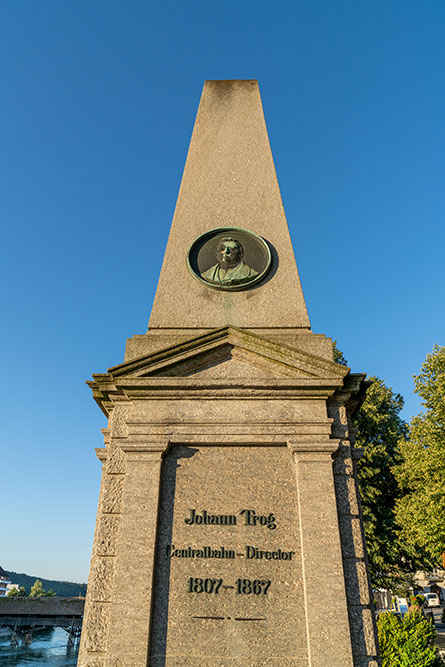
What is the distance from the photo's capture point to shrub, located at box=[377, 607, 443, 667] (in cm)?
1090

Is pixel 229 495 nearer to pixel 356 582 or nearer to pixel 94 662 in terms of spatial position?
pixel 356 582

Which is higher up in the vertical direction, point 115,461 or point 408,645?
point 115,461

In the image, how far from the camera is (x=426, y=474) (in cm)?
2138

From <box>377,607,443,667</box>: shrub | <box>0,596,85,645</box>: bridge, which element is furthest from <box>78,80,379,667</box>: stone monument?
<box>0,596,85,645</box>: bridge

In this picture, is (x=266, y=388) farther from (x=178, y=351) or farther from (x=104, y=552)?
(x=104, y=552)

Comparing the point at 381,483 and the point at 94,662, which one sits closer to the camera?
the point at 94,662

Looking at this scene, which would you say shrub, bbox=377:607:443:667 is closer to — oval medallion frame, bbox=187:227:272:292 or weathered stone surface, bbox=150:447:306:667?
weathered stone surface, bbox=150:447:306:667

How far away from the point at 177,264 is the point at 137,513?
15.1ft

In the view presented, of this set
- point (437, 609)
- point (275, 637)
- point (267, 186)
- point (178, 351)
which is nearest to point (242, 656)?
point (275, 637)

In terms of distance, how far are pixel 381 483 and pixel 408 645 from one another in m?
15.2

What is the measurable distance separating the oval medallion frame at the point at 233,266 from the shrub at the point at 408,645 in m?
10.1

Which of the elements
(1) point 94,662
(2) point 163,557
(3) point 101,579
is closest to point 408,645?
(2) point 163,557

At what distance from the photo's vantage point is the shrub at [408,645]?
35.8 ft

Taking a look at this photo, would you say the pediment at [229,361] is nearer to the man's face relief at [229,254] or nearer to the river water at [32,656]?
the man's face relief at [229,254]
